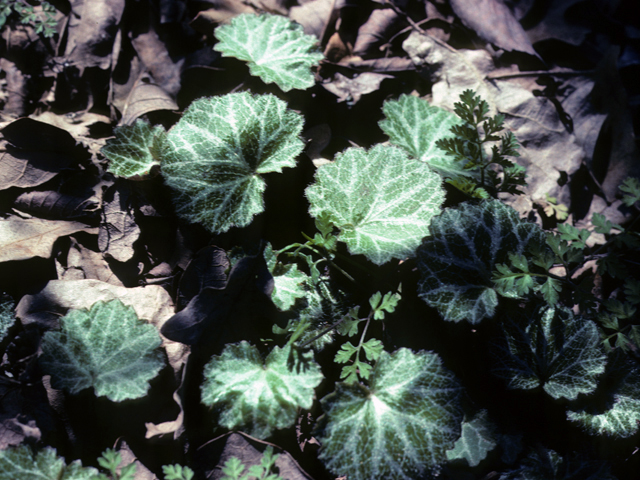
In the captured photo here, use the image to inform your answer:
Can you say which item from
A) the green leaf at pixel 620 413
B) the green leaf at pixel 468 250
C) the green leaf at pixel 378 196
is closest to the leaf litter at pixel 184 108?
the green leaf at pixel 378 196

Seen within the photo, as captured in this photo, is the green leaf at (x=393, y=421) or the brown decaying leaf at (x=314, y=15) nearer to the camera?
the green leaf at (x=393, y=421)

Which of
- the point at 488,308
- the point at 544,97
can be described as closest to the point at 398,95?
the point at 544,97

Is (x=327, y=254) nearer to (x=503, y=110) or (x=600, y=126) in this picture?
(x=503, y=110)

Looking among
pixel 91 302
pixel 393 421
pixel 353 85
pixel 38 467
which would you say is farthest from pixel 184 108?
pixel 393 421

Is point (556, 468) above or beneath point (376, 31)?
beneath

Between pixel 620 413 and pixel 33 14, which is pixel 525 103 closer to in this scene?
pixel 620 413

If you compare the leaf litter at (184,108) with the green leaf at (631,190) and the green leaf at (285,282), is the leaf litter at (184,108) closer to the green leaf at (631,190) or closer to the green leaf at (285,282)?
the green leaf at (285,282)

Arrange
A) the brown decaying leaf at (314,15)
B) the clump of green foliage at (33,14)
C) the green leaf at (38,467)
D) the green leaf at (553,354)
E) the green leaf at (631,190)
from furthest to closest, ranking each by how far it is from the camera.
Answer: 1. the brown decaying leaf at (314,15)
2. the clump of green foliage at (33,14)
3. the green leaf at (631,190)
4. the green leaf at (553,354)
5. the green leaf at (38,467)
